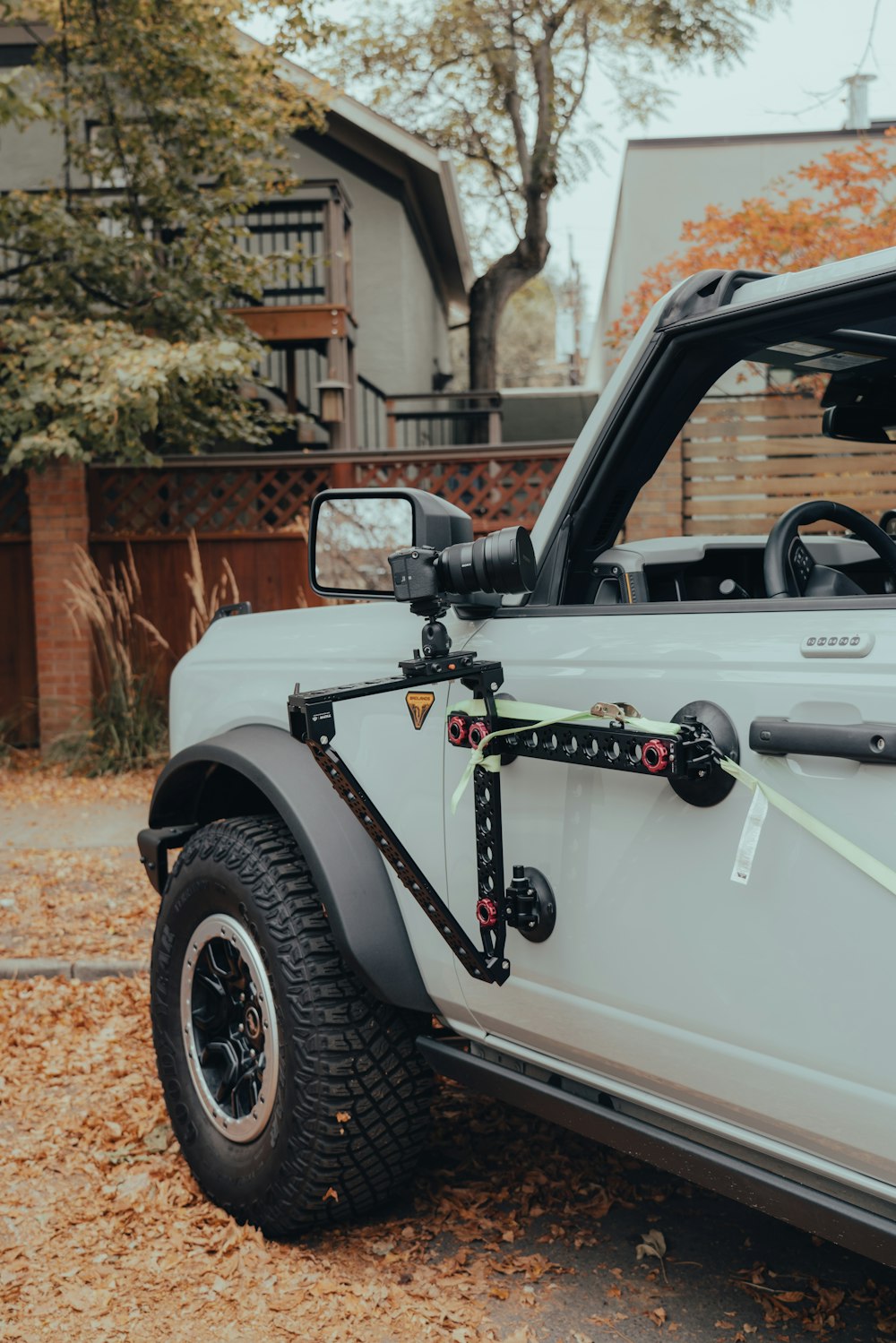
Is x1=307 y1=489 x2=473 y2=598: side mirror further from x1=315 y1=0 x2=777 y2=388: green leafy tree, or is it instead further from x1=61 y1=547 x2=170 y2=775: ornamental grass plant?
x1=315 y1=0 x2=777 y2=388: green leafy tree

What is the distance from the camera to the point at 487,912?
2.14 metres

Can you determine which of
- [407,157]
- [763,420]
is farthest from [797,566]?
[407,157]

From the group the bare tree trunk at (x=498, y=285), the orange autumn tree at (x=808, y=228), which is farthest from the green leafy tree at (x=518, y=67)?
the orange autumn tree at (x=808, y=228)

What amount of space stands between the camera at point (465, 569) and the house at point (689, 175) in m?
12.0

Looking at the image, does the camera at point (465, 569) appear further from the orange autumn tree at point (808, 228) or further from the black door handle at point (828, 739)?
the orange autumn tree at point (808, 228)

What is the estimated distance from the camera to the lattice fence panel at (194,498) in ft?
30.9

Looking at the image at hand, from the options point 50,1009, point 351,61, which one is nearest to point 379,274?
point 351,61

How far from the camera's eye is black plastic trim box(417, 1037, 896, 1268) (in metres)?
1.69

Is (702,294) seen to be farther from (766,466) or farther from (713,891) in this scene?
(766,466)

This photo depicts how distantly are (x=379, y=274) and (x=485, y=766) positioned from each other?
1507 centimetres

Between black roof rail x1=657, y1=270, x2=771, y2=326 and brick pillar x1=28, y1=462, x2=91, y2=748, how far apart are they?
770cm

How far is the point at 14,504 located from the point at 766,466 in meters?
6.12

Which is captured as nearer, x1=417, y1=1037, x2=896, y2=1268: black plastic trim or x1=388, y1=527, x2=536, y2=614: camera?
x1=417, y1=1037, x2=896, y2=1268: black plastic trim

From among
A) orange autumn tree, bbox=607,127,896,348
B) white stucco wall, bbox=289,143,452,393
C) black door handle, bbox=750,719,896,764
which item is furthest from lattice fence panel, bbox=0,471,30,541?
black door handle, bbox=750,719,896,764
